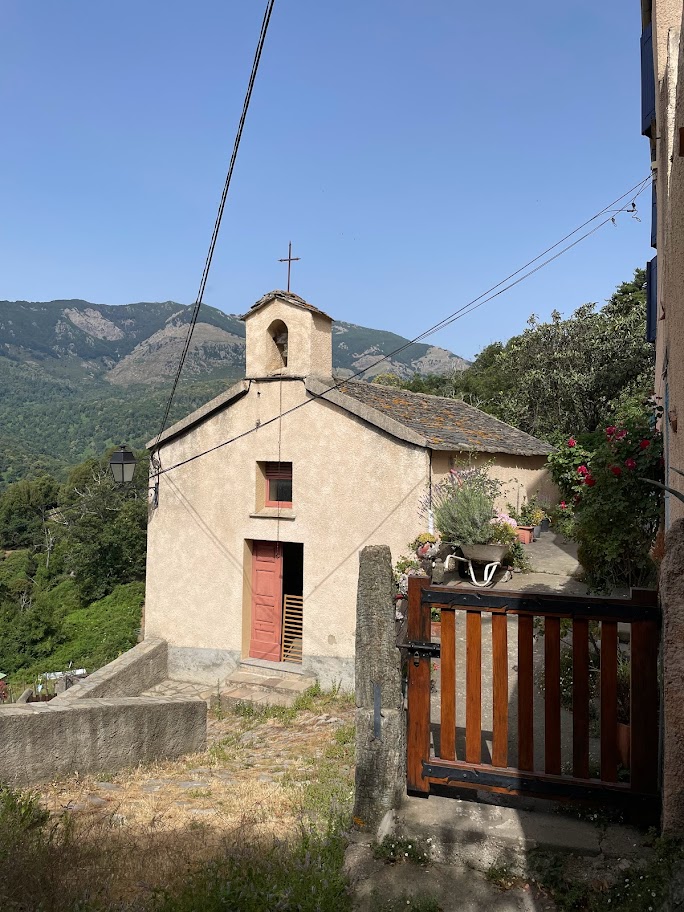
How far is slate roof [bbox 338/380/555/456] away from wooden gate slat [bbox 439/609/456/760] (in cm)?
698

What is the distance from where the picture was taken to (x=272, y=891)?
3545mm

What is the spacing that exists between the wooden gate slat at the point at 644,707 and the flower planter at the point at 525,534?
380 inches

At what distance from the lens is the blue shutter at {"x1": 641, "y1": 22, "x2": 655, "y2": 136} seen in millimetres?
9820

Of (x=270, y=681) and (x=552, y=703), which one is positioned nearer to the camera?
(x=552, y=703)

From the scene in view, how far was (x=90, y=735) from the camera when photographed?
6.39 metres

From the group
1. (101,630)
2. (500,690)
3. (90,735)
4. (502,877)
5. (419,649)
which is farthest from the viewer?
(101,630)

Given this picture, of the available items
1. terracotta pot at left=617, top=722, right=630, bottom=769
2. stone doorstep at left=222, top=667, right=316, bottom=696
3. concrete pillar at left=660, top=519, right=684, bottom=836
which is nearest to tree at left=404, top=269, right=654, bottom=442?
stone doorstep at left=222, top=667, right=316, bottom=696

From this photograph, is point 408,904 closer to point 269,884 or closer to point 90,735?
point 269,884

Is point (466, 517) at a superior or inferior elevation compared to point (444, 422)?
inferior

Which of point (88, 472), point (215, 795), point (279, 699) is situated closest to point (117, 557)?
point (88, 472)

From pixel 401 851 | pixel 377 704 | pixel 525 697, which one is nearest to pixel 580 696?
pixel 525 697

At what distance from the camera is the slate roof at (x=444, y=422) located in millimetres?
12023

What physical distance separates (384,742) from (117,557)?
29106 millimetres

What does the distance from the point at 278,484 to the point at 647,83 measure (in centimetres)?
950
